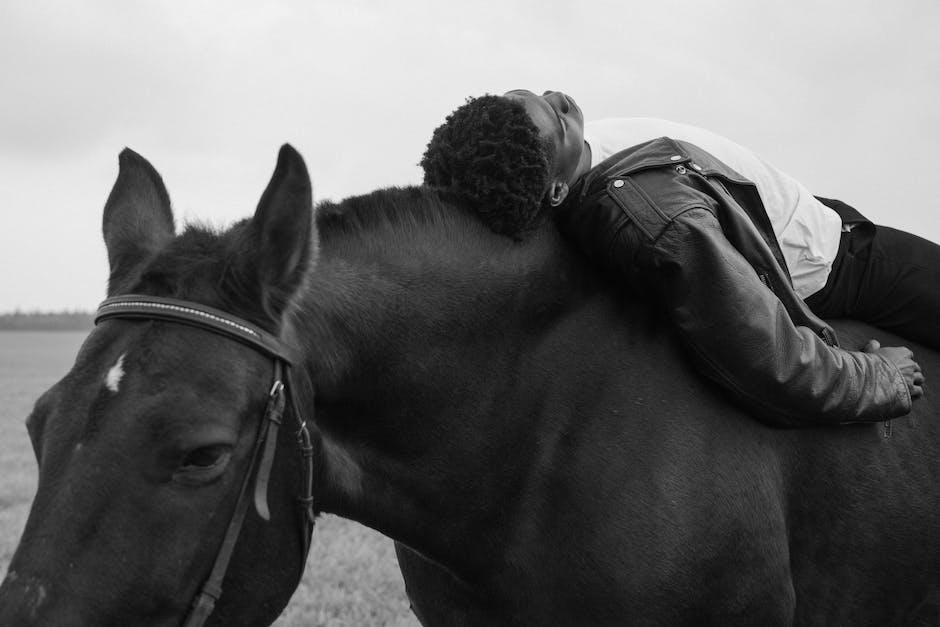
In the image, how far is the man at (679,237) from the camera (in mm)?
2635

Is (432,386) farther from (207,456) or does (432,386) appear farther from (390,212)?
(207,456)

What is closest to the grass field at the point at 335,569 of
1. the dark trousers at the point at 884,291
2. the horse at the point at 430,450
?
the horse at the point at 430,450

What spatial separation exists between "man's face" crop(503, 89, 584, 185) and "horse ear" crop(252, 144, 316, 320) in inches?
34.1

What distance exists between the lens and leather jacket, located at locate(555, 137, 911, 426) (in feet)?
8.62

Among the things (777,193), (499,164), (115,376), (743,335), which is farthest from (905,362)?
(115,376)

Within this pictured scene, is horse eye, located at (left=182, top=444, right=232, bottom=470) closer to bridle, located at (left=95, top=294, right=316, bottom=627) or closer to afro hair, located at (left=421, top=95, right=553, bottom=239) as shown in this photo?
bridle, located at (left=95, top=294, right=316, bottom=627)

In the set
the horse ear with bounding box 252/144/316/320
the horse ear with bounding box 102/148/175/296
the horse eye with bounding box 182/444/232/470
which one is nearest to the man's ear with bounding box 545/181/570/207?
the horse ear with bounding box 252/144/316/320

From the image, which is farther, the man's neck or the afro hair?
the man's neck

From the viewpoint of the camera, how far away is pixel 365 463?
257 cm

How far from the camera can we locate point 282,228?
2199 mm

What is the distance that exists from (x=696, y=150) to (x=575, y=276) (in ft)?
2.15

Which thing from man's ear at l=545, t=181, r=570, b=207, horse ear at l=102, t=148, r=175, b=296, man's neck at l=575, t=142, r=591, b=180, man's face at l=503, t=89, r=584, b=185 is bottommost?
horse ear at l=102, t=148, r=175, b=296

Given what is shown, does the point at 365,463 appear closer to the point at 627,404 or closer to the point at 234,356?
the point at 234,356

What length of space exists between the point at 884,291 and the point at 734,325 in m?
1.13
